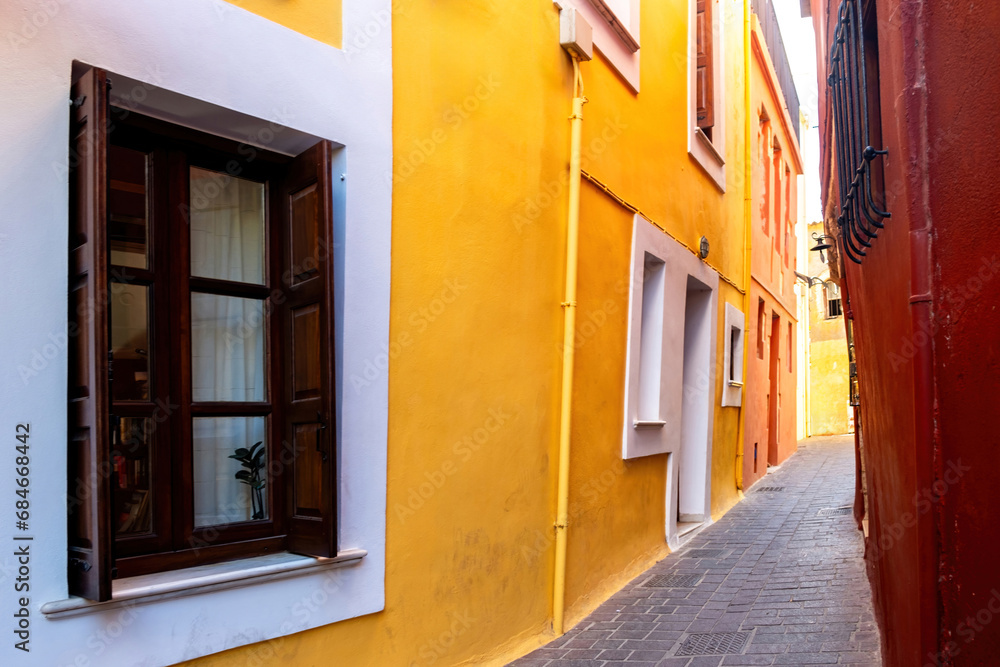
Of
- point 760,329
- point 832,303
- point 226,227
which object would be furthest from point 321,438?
point 832,303

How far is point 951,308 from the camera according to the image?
111 inches

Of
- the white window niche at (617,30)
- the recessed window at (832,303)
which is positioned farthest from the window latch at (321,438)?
the recessed window at (832,303)

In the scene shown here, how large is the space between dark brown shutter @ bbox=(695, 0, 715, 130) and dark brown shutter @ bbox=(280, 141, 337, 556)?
666 cm

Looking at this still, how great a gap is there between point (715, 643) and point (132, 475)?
11.8 feet

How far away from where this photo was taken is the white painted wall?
320 cm

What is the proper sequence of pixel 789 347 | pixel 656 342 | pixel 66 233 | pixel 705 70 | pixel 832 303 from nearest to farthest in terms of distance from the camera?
pixel 66 233, pixel 656 342, pixel 705 70, pixel 789 347, pixel 832 303

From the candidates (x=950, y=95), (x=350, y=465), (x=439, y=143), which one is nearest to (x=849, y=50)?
(x=950, y=95)

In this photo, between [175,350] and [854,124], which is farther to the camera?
[854,124]

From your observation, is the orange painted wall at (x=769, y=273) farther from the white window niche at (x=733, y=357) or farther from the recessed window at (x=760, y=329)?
the white window niche at (x=733, y=357)

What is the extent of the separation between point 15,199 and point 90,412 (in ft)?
2.48

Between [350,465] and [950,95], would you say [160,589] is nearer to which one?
[350,465]

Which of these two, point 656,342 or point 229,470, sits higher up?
point 656,342

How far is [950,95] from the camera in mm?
2869

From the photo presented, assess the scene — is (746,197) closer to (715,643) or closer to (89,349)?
(715,643)
